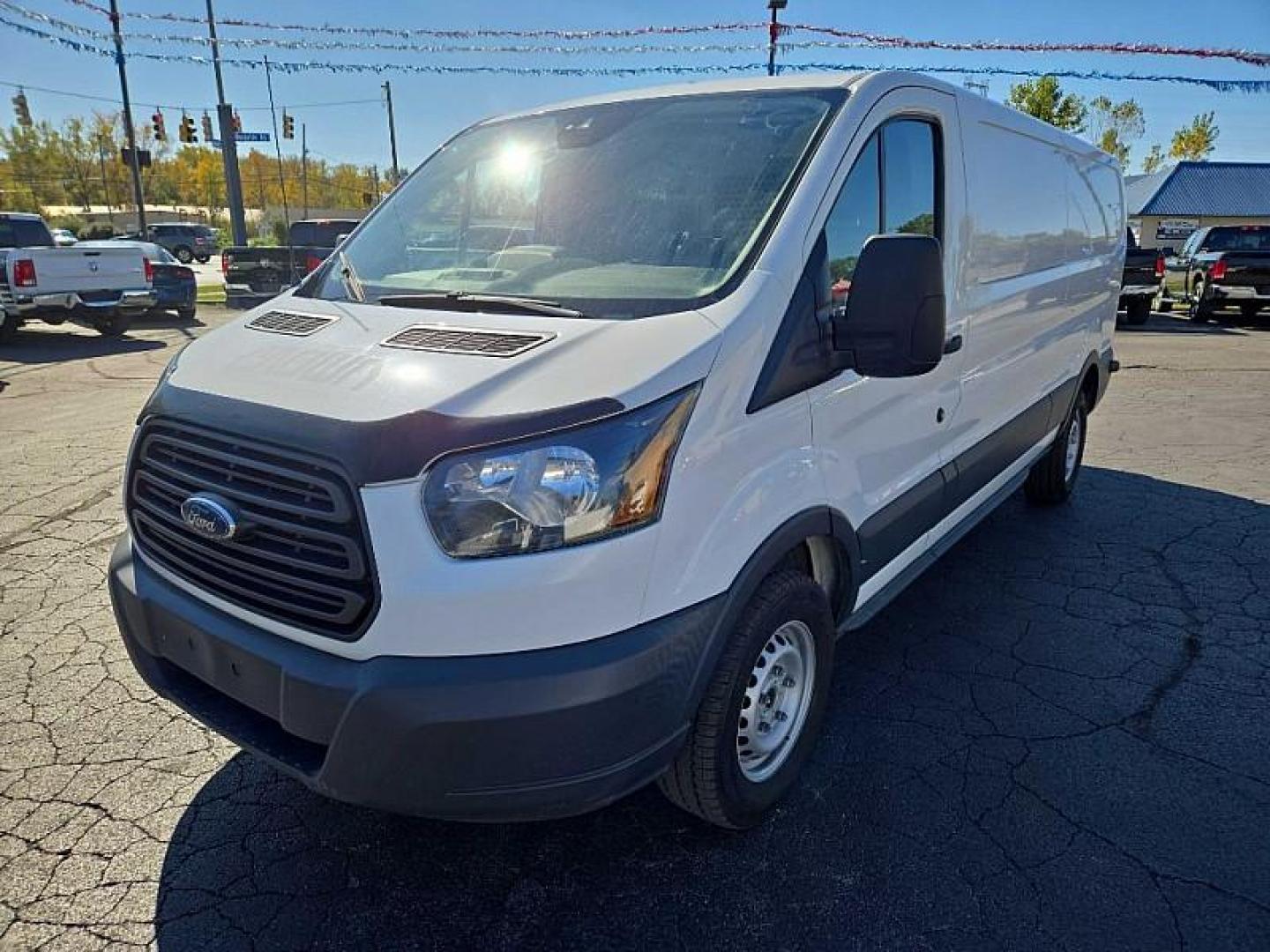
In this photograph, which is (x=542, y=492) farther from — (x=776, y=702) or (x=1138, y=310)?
(x=1138, y=310)

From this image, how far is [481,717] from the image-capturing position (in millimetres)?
1806

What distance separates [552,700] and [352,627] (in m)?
0.48

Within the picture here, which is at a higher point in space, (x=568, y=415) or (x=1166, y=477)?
(x=568, y=415)

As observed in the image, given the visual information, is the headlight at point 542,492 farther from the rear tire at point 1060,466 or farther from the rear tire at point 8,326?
the rear tire at point 8,326

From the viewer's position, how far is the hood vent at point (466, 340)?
2082 mm

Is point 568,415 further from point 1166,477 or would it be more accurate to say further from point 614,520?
point 1166,477

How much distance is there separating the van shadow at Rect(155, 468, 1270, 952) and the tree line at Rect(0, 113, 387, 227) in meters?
56.6

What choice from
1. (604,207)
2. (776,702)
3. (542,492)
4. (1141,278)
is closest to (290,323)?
(604,207)

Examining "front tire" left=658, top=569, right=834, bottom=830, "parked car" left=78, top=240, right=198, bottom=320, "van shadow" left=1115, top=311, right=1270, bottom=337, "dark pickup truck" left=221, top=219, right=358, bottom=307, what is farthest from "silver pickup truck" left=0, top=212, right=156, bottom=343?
"van shadow" left=1115, top=311, right=1270, bottom=337

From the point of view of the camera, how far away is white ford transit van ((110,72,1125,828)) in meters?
1.82

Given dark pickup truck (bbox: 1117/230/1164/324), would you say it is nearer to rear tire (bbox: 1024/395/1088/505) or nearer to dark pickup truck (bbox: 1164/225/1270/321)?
dark pickup truck (bbox: 1164/225/1270/321)

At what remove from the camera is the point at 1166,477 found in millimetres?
6211

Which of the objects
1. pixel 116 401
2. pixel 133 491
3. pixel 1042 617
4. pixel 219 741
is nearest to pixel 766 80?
pixel 133 491

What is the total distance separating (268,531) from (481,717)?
26.8 inches
